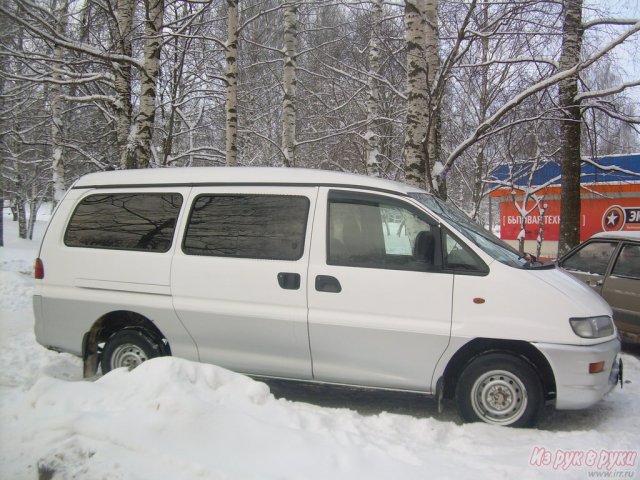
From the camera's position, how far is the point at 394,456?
122 inches

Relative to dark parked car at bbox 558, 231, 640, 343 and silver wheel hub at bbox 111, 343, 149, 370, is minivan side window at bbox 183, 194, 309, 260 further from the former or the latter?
dark parked car at bbox 558, 231, 640, 343

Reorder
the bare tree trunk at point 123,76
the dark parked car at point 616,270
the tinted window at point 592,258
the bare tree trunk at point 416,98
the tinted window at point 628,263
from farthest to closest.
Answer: the bare tree trunk at point 123,76 → the bare tree trunk at point 416,98 → the tinted window at point 592,258 → the tinted window at point 628,263 → the dark parked car at point 616,270

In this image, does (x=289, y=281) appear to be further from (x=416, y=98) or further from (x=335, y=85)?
(x=335, y=85)

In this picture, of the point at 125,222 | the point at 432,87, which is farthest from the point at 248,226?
the point at 432,87

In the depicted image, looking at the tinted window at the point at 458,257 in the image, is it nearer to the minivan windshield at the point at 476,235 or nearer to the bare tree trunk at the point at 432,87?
the minivan windshield at the point at 476,235

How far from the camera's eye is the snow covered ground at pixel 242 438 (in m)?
2.78

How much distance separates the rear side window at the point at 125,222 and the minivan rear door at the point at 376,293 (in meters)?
1.46

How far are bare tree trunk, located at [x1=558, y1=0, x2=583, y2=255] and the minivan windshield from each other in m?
5.34

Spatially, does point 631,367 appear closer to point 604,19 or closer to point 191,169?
point 191,169

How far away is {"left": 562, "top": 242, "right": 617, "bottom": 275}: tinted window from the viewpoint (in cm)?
650

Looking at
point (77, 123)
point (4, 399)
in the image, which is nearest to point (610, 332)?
point (4, 399)

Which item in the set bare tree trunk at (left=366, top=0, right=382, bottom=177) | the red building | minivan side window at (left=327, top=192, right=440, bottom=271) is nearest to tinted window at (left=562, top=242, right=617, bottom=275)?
minivan side window at (left=327, top=192, right=440, bottom=271)

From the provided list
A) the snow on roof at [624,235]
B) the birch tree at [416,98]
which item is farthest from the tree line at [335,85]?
the snow on roof at [624,235]

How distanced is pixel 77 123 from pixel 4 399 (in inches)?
762
